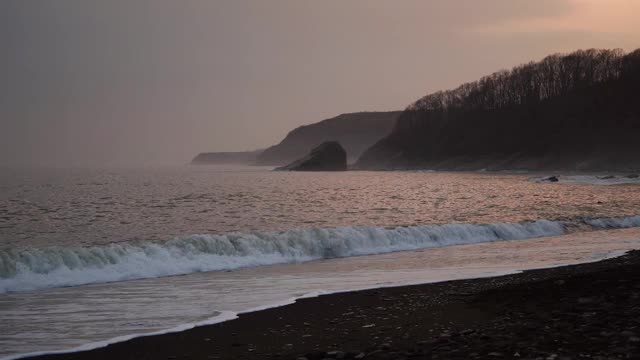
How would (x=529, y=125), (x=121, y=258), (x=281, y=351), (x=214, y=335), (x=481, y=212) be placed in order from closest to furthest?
(x=281, y=351), (x=214, y=335), (x=121, y=258), (x=481, y=212), (x=529, y=125)

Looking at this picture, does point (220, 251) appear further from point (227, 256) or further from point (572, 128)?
point (572, 128)

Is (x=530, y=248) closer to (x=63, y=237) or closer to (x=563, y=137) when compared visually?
(x=63, y=237)

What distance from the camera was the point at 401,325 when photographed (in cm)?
1130

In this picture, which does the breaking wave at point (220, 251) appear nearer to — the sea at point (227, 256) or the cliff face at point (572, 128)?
the sea at point (227, 256)

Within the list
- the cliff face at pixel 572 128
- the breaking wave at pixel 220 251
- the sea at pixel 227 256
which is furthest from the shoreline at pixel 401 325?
the cliff face at pixel 572 128

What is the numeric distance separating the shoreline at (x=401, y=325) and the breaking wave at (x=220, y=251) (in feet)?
25.8

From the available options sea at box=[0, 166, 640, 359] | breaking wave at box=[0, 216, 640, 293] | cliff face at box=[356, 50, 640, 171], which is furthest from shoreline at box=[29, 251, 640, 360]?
cliff face at box=[356, 50, 640, 171]

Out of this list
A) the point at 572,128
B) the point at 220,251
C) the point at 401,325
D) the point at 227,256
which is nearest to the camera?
the point at 401,325

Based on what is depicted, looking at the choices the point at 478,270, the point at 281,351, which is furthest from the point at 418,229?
the point at 281,351

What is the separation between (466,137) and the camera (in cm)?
19775

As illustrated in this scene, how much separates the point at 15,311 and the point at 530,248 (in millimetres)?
18422

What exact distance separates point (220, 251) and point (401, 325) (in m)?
13.0

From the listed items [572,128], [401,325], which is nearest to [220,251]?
[401,325]

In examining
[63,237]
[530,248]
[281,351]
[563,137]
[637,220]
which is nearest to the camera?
[281,351]
